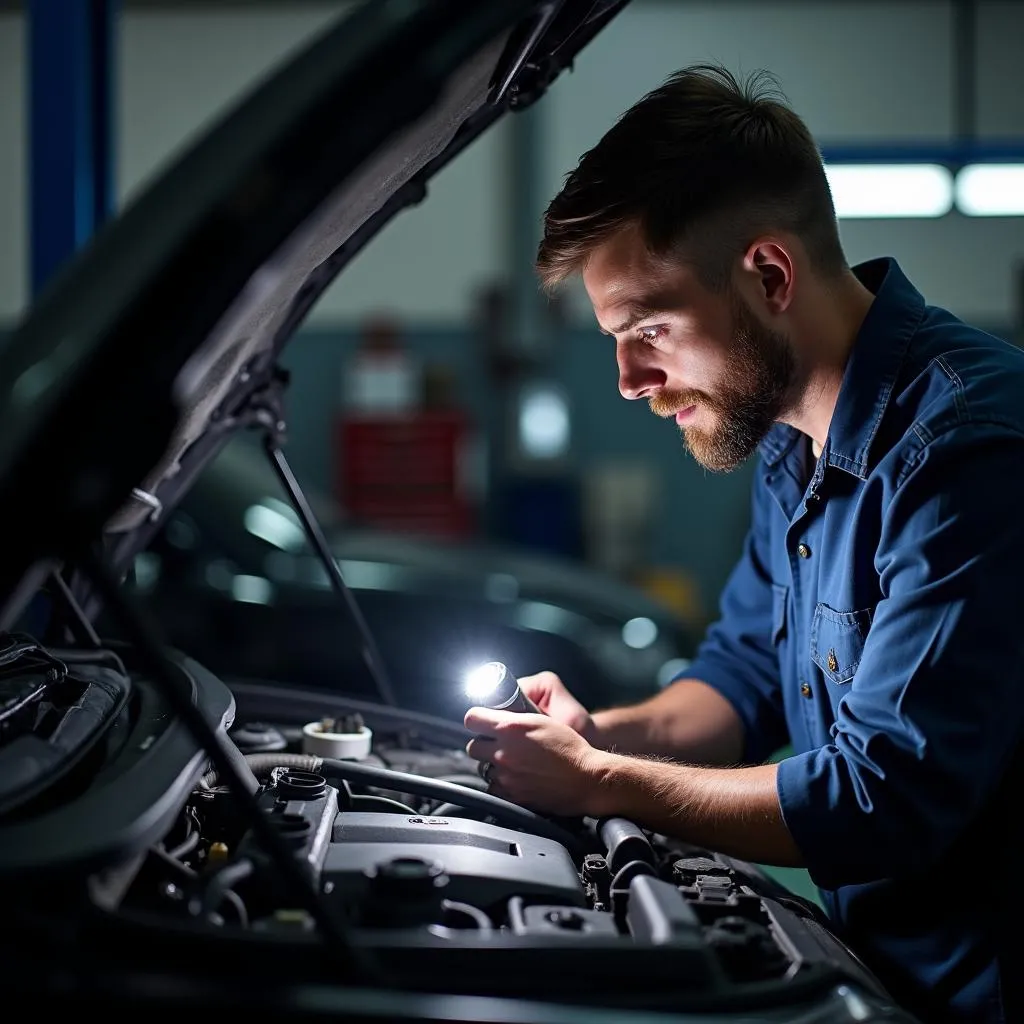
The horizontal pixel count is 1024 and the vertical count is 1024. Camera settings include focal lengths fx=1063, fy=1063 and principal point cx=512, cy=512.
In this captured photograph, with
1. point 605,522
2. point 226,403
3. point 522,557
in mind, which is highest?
point 226,403

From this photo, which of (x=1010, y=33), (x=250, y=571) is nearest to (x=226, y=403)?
(x=250, y=571)

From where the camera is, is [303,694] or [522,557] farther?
[522,557]

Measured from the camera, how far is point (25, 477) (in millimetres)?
767

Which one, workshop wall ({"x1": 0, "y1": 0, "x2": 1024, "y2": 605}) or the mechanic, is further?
workshop wall ({"x1": 0, "y1": 0, "x2": 1024, "y2": 605})

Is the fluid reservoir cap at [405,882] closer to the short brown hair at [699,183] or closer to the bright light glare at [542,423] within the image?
the short brown hair at [699,183]

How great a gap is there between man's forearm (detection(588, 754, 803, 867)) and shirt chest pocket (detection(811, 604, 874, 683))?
0.64 feet

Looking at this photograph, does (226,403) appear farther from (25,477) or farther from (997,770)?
(997,770)

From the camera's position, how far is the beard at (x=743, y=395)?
142 cm

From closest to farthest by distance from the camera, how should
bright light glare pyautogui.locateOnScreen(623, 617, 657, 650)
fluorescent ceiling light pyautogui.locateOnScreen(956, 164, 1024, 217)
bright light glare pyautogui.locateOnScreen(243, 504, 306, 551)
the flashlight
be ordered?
1. the flashlight
2. bright light glare pyautogui.locateOnScreen(243, 504, 306, 551)
3. bright light glare pyautogui.locateOnScreen(623, 617, 657, 650)
4. fluorescent ceiling light pyautogui.locateOnScreen(956, 164, 1024, 217)

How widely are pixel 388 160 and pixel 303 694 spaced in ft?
3.31

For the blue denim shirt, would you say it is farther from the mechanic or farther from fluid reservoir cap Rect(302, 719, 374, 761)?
fluid reservoir cap Rect(302, 719, 374, 761)

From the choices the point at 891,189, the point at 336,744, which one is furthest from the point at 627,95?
the point at 336,744

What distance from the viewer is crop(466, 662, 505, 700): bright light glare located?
1.48 metres

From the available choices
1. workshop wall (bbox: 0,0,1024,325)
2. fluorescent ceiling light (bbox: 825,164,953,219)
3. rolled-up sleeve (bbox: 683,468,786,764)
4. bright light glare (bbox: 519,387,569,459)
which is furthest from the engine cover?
workshop wall (bbox: 0,0,1024,325)
